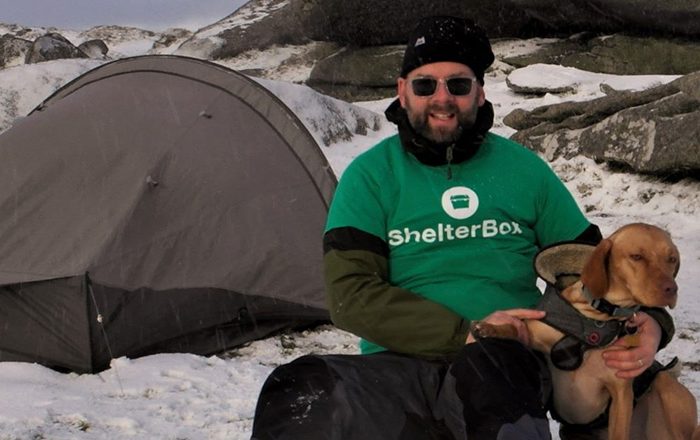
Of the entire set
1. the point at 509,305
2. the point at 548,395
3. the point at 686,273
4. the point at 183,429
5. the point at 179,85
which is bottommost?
the point at 686,273

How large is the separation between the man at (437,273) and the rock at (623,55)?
1493 centimetres

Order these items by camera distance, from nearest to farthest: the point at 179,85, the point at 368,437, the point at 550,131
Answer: the point at 368,437, the point at 179,85, the point at 550,131

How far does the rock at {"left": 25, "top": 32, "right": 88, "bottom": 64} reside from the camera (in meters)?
21.6

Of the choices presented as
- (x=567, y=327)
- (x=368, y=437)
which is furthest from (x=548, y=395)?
(x=368, y=437)

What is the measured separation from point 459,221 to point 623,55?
16.0 metres

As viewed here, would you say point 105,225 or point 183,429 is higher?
point 105,225

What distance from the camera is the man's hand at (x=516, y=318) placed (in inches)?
105

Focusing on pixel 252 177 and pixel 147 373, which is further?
pixel 252 177

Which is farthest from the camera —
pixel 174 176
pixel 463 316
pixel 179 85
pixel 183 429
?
pixel 179 85

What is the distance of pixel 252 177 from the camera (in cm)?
610

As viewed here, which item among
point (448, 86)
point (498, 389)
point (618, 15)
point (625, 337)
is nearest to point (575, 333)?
point (625, 337)

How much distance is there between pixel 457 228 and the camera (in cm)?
304

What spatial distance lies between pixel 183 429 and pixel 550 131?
8062 millimetres

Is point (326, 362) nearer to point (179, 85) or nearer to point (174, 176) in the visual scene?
point (174, 176)
